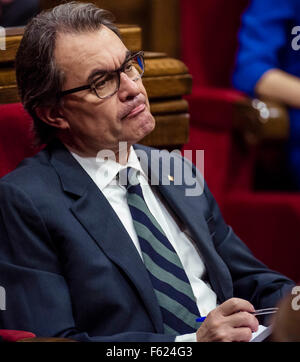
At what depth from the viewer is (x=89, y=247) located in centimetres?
102

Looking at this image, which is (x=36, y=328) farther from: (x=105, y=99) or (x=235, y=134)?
(x=235, y=134)

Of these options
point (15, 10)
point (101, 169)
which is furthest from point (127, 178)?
point (15, 10)

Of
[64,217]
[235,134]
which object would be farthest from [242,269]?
[235,134]

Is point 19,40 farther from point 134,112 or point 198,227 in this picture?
point 198,227

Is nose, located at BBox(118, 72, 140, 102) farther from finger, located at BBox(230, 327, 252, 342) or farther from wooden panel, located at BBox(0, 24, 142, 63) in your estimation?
finger, located at BBox(230, 327, 252, 342)

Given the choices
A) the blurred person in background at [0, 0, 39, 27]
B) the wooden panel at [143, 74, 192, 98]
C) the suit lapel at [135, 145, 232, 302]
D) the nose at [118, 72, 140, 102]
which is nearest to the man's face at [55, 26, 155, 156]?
the nose at [118, 72, 140, 102]

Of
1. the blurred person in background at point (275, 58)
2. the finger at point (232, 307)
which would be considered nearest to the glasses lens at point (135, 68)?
the finger at point (232, 307)

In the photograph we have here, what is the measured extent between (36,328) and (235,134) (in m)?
0.97

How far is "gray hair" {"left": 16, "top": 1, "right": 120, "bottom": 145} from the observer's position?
1.06m

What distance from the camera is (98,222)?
3.44 feet

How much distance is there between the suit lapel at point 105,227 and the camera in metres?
1.03

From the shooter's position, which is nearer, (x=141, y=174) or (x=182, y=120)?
(x=141, y=174)

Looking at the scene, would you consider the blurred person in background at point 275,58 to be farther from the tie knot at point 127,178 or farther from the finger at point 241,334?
the finger at point 241,334

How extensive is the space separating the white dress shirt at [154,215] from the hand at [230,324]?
0.11 metres
